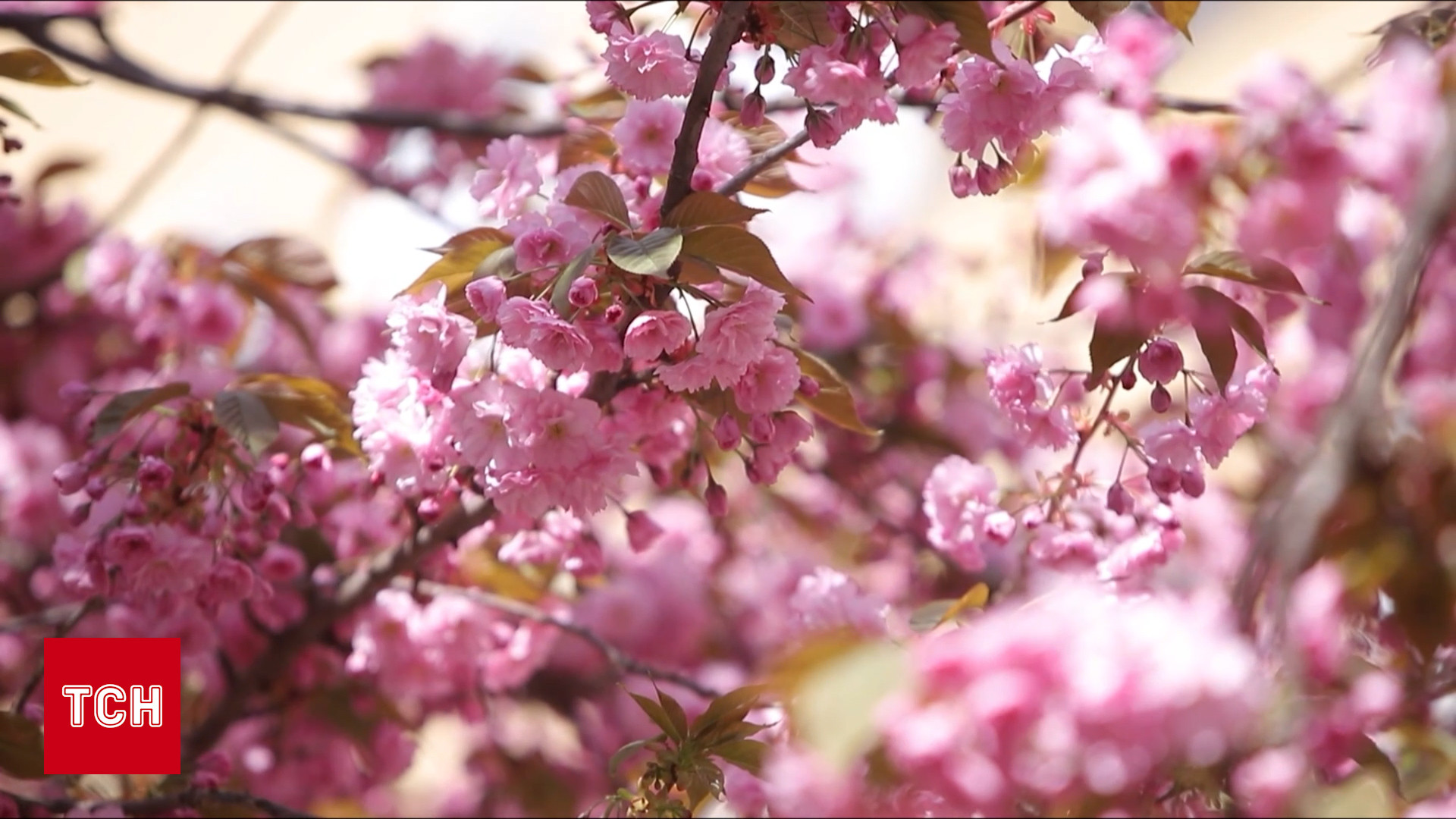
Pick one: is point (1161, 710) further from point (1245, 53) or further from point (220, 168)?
point (220, 168)

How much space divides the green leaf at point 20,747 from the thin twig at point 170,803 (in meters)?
0.04

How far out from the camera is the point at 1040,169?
119cm

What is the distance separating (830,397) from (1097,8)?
323mm

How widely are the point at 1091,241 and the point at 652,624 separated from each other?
112cm

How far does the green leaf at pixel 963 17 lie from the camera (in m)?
0.66

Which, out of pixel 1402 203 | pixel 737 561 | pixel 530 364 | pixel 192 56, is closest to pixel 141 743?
pixel 530 364

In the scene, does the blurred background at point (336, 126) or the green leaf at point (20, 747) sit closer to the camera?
the green leaf at point (20, 747)

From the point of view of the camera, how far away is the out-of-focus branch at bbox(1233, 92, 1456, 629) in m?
0.44

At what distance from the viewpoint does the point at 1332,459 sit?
1.55 feet

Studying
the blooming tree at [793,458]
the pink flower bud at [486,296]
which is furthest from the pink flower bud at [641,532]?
the pink flower bud at [486,296]

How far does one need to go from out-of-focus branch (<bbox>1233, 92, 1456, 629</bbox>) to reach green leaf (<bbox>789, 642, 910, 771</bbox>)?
0.14 m

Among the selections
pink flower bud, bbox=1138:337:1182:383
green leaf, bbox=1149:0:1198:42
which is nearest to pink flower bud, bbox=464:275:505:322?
pink flower bud, bbox=1138:337:1182:383

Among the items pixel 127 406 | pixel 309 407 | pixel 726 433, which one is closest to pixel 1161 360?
pixel 726 433

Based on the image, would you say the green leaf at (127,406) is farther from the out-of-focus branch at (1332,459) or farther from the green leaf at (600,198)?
the out-of-focus branch at (1332,459)
